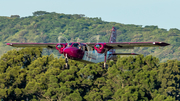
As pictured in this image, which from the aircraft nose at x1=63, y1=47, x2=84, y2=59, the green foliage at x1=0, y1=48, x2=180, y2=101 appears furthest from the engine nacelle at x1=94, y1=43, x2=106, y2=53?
the green foliage at x1=0, y1=48, x2=180, y2=101

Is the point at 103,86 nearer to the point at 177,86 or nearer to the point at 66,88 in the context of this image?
the point at 66,88

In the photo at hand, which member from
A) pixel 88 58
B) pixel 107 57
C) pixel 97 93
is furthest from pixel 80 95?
pixel 88 58

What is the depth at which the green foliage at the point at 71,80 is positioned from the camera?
70.0 metres

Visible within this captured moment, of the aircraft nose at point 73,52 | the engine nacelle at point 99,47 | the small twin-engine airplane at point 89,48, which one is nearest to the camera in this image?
the aircraft nose at point 73,52

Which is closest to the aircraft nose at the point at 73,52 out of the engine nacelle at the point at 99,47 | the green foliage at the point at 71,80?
the engine nacelle at the point at 99,47

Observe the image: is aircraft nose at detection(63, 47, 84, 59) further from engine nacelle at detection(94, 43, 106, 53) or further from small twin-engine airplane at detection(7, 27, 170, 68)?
engine nacelle at detection(94, 43, 106, 53)

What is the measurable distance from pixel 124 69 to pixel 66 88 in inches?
651

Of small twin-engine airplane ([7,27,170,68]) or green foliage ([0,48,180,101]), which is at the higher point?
small twin-engine airplane ([7,27,170,68])

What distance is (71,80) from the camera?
2820 inches

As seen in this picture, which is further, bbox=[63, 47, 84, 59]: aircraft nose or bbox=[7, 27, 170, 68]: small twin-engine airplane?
bbox=[7, 27, 170, 68]: small twin-engine airplane

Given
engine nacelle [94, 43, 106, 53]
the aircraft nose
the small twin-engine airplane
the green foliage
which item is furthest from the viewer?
the green foliage

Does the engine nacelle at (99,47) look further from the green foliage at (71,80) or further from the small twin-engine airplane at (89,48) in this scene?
the green foliage at (71,80)

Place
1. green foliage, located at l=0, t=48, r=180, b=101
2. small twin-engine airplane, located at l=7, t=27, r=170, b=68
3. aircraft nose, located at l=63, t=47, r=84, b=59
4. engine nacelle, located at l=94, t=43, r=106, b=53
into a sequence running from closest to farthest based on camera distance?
aircraft nose, located at l=63, t=47, r=84, b=59 < small twin-engine airplane, located at l=7, t=27, r=170, b=68 < engine nacelle, located at l=94, t=43, r=106, b=53 < green foliage, located at l=0, t=48, r=180, b=101

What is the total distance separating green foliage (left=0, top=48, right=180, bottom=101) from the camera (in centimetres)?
7000
